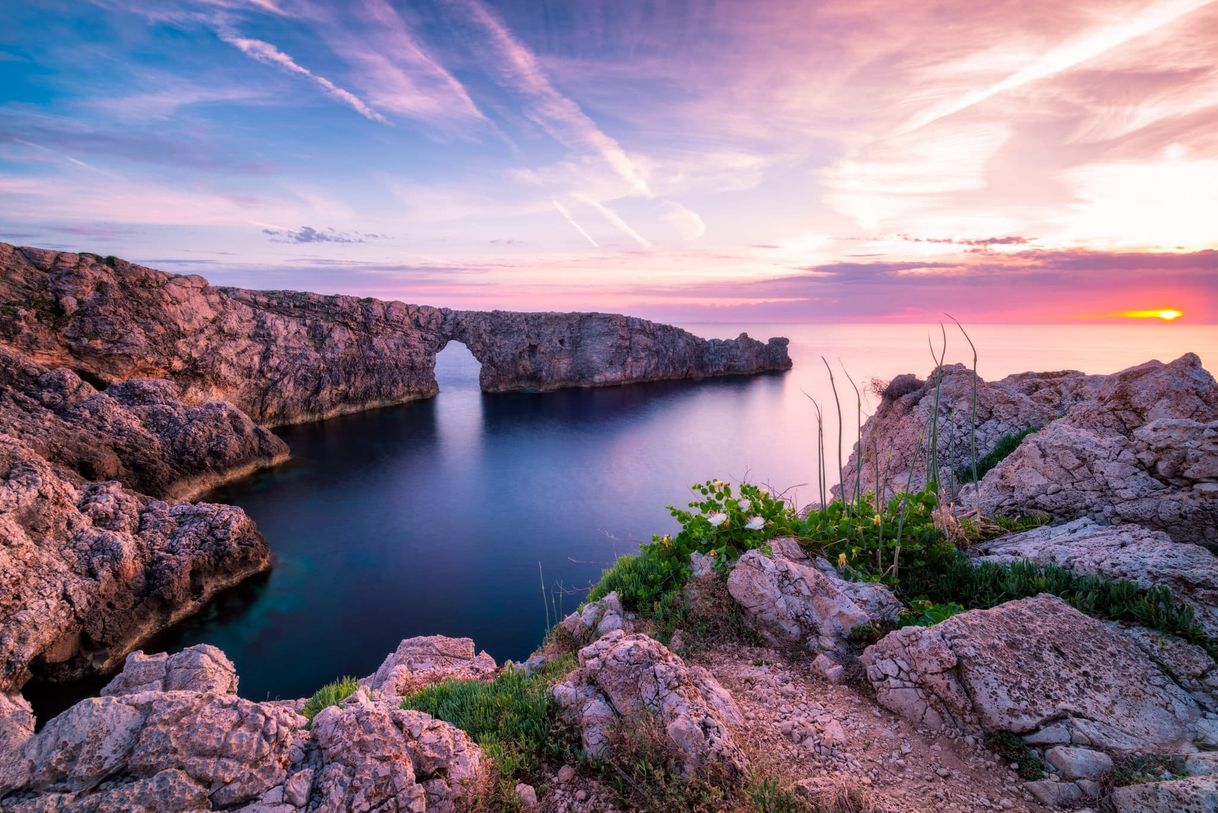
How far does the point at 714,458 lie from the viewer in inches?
1185

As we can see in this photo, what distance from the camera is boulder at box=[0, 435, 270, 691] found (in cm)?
931

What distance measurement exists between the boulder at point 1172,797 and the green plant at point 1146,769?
0.18 meters

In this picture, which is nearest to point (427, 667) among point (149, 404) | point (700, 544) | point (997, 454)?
point (700, 544)

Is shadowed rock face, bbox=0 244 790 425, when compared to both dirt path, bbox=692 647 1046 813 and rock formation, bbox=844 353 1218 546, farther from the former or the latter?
rock formation, bbox=844 353 1218 546

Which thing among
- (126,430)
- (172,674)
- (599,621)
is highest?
(126,430)

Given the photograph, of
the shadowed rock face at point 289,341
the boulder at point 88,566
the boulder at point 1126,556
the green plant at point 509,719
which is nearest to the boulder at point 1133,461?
the boulder at point 1126,556

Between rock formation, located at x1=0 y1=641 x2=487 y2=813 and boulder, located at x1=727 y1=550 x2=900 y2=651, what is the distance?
3.02 m

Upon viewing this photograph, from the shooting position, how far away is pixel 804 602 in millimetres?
5109

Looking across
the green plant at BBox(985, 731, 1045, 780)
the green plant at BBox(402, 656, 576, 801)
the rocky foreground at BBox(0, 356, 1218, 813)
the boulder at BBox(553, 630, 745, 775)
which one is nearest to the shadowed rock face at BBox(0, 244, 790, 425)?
the rocky foreground at BBox(0, 356, 1218, 813)

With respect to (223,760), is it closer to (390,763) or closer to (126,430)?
(390,763)

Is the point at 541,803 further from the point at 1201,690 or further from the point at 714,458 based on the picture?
the point at 714,458

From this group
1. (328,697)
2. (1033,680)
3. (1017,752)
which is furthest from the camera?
(328,697)

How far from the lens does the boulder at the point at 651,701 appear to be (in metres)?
3.22

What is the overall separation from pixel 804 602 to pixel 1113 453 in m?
4.31
